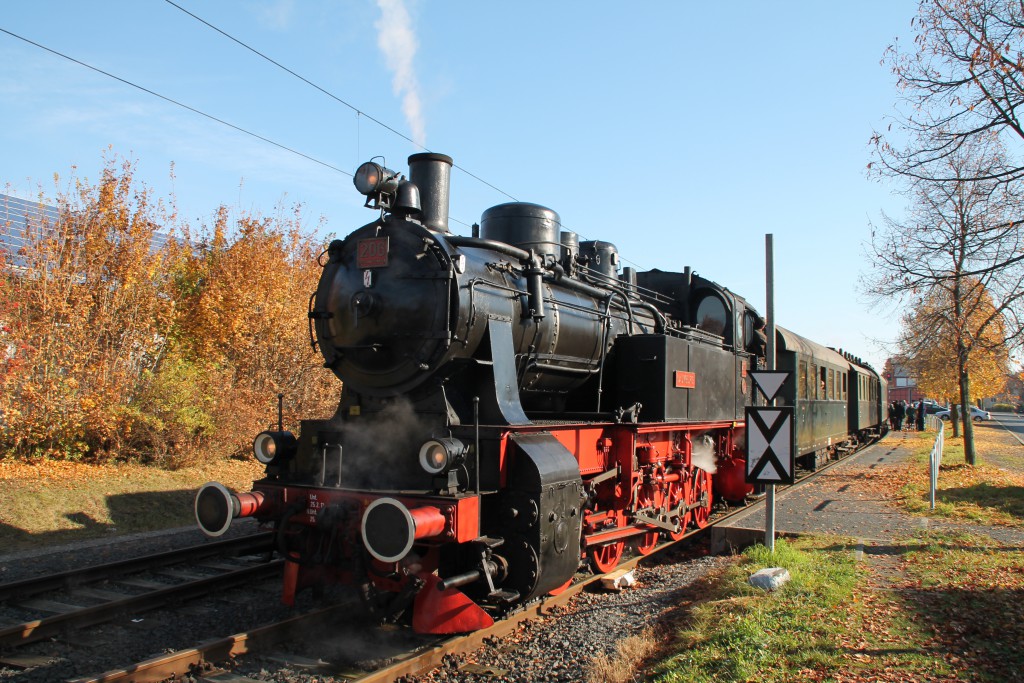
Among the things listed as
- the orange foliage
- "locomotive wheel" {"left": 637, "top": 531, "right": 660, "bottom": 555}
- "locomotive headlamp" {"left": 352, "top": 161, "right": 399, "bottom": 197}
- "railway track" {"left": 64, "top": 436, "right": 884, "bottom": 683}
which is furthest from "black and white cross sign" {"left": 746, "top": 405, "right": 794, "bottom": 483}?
the orange foliage

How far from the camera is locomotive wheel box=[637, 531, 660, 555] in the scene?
8.65m

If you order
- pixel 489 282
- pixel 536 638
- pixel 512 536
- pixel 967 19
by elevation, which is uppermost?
pixel 967 19

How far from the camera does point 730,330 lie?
1103 cm

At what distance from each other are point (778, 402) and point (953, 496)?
332cm

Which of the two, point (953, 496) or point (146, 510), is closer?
point (146, 510)

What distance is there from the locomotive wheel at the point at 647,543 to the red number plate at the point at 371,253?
4.75m

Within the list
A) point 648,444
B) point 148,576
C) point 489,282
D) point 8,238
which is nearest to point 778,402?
point 648,444

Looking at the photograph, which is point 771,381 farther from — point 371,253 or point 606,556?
point 371,253

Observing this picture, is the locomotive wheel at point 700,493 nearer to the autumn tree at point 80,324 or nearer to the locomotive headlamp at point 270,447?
the locomotive headlamp at point 270,447

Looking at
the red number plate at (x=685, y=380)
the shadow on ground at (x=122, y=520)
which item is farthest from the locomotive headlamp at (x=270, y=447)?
the shadow on ground at (x=122, y=520)

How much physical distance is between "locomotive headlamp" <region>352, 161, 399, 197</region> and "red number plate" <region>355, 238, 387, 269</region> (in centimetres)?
48

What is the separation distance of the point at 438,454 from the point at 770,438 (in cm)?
451

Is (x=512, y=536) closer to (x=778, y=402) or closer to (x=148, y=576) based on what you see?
(x=148, y=576)

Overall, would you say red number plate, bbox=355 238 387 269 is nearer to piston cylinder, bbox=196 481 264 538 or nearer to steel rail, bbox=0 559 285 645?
piston cylinder, bbox=196 481 264 538
